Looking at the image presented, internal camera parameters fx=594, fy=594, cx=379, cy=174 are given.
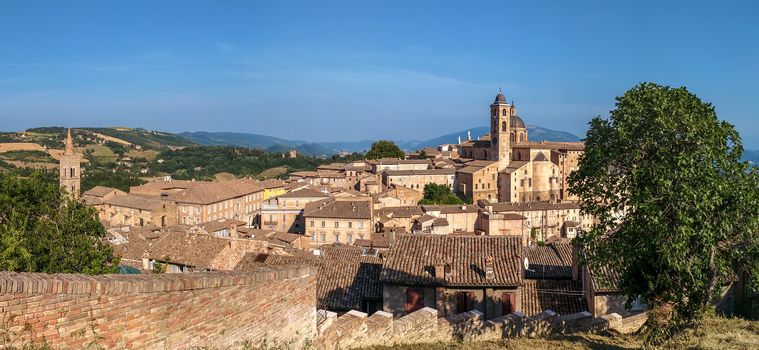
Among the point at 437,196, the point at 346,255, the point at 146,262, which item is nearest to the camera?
the point at 346,255

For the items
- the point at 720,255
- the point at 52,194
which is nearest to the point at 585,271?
the point at 720,255

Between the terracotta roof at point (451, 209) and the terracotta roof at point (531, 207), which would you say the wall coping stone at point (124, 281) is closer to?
the terracotta roof at point (451, 209)

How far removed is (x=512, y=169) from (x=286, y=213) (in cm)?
4147

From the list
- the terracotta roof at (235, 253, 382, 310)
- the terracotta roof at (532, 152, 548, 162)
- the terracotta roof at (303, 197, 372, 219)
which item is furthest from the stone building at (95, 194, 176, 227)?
the terracotta roof at (532, 152, 548, 162)

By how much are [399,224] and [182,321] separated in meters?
51.7

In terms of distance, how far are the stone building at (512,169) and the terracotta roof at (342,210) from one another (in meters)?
35.1

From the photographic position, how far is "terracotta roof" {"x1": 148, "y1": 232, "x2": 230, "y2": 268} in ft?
88.6

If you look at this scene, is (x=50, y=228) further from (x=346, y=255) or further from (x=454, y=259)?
(x=454, y=259)

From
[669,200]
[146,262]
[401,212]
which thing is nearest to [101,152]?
[401,212]

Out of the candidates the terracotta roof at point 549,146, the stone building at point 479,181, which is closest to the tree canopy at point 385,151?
the stone building at point 479,181

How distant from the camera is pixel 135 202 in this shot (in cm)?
7344

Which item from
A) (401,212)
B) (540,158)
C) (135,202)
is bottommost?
(401,212)

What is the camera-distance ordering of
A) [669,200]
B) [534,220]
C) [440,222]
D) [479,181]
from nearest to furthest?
[669,200], [440,222], [534,220], [479,181]

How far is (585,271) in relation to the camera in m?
19.8
